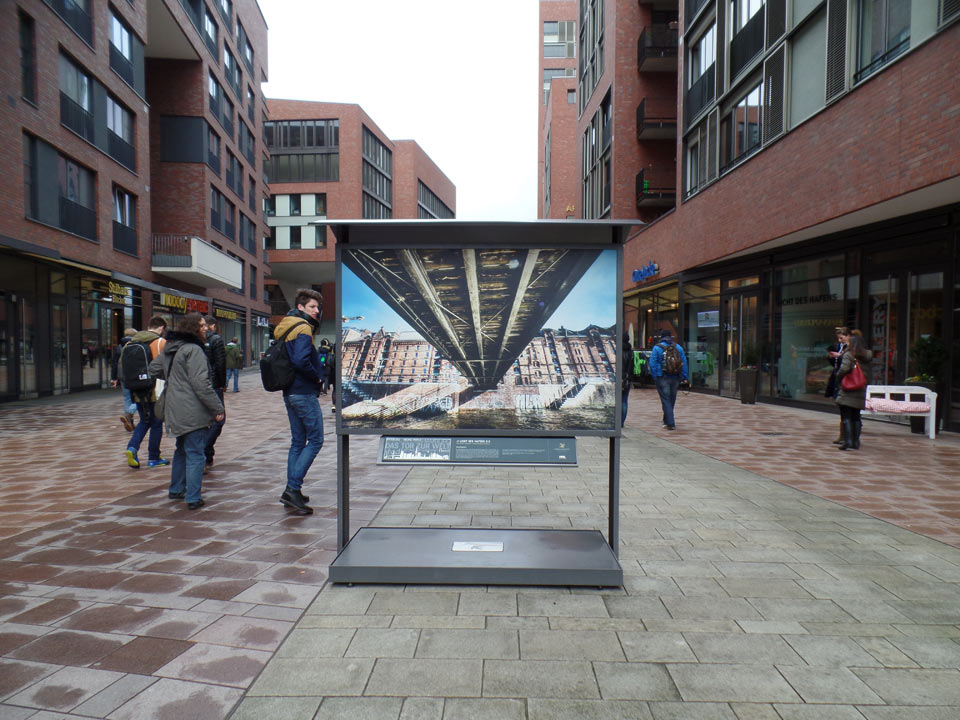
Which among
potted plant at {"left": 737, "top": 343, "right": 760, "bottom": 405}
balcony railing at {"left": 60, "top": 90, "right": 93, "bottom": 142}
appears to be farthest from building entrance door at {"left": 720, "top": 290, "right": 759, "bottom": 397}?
balcony railing at {"left": 60, "top": 90, "right": 93, "bottom": 142}

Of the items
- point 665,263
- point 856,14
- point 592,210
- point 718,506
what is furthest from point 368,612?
point 592,210

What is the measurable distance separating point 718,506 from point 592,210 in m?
27.8

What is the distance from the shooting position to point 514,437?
3639 millimetres

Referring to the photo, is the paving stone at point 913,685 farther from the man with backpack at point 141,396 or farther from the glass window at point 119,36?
the glass window at point 119,36

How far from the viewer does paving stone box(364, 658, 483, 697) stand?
2.47m

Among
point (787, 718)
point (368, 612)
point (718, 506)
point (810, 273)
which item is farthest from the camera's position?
point (810, 273)

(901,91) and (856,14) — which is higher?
(856,14)

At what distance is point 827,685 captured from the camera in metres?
2.52

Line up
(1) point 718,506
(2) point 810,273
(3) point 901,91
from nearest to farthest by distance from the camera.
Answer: (1) point 718,506 → (3) point 901,91 → (2) point 810,273

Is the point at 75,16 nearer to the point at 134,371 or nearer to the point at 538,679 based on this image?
the point at 134,371

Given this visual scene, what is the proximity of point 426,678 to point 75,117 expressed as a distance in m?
20.7

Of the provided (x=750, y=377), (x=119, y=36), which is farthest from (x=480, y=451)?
(x=119, y=36)

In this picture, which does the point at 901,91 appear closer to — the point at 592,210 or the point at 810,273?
the point at 810,273

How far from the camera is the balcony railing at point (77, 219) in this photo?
680 inches
